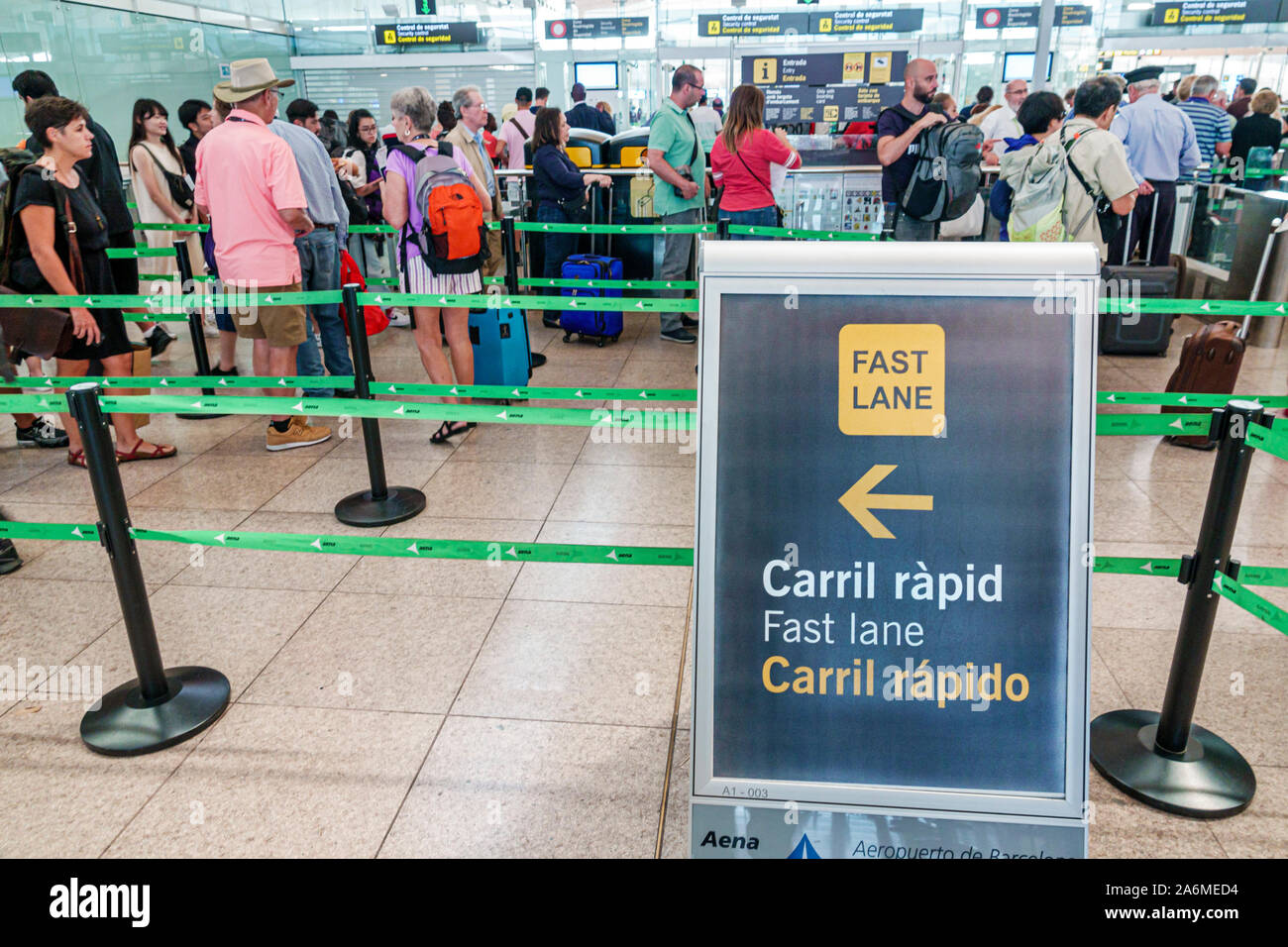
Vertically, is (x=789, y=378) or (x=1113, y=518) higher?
(x=789, y=378)

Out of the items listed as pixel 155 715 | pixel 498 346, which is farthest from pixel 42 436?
pixel 155 715

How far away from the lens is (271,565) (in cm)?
404

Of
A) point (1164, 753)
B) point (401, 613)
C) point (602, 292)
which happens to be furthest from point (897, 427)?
point (602, 292)

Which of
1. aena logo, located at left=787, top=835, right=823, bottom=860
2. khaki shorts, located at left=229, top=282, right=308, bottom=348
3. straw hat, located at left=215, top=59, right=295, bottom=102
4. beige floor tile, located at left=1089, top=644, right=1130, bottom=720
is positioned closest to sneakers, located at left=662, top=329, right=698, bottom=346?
khaki shorts, located at left=229, top=282, right=308, bottom=348

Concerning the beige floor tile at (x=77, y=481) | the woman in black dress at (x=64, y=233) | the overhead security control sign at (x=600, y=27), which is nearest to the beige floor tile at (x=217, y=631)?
the woman in black dress at (x=64, y=233)

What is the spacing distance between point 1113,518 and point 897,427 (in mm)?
3119

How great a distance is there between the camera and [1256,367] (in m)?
6.58

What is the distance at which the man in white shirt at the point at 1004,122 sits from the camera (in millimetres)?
9836

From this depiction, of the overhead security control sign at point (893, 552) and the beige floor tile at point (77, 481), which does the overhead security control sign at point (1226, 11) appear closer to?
the beige floor tile at point (77, 481)

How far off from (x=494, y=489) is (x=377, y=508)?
63cm

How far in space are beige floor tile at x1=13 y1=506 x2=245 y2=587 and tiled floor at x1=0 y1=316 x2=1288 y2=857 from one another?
1 centimetres

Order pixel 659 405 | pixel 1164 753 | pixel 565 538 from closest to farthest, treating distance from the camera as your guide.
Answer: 1. pixel 1164 753
2. pixel 565 538
3. pixel 659 405

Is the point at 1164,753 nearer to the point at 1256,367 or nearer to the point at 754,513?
the point at 754,513

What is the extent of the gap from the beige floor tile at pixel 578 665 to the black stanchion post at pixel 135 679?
33.8 inches
